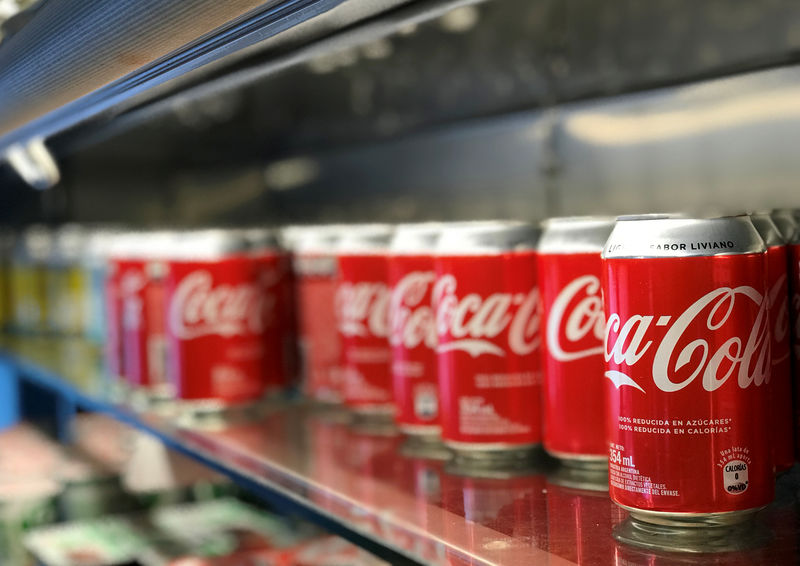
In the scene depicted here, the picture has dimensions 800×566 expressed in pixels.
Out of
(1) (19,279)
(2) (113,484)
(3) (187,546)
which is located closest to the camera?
(3) (187,546)

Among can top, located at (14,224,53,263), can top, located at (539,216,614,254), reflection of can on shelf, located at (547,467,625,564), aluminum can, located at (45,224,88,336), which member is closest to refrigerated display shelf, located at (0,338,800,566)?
reflection of can on shelf, located at (547,467,625,564)

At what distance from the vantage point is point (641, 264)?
0.75 m

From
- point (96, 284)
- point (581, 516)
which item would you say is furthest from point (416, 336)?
point (96, 284)

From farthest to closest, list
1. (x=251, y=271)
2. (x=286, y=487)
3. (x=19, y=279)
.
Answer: (x=19, y=279) → (x=251, y=271) → (x=286, y=487)

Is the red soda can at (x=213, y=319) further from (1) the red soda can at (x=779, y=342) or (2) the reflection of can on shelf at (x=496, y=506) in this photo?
(1) the red soda can at (x=779, y=342)

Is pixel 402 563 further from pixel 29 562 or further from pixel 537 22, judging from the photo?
pixel 29 562

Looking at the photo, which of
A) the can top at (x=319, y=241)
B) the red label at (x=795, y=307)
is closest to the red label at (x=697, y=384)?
the red label at (x=795, y=307)

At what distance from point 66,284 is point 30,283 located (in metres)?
0.29

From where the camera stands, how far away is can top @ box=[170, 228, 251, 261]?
147 cm

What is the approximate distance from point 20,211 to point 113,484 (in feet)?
5.28

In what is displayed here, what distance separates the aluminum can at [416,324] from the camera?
1.13 metres

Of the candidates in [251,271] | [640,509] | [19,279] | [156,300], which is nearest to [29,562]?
[156,300]

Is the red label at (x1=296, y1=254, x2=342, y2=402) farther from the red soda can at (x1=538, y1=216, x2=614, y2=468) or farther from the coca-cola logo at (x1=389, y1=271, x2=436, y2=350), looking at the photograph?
the red soda can at (x1=538, y1=216, x2=614, y2=468)

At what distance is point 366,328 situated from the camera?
129 cm
